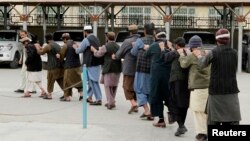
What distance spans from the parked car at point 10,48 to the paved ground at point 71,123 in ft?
33.7

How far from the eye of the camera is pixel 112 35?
13141 millimetres

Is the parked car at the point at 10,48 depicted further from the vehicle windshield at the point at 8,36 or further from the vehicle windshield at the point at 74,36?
the vehicle windshield at the point at 74,36

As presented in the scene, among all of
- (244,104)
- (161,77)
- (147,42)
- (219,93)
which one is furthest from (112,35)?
(219,93)

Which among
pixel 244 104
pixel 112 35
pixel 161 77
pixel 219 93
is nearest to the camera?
pixel 219 93

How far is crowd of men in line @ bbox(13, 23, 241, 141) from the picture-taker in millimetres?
8023

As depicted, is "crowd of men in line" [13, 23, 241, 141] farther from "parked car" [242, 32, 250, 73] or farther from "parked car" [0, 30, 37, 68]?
"parked car" [242, 32, 250, 73]

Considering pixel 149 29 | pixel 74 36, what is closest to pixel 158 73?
pixel 149 29

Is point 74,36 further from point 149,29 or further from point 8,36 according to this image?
point 149,29

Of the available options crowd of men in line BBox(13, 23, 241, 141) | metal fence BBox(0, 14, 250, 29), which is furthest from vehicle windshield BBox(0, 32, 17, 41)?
crowd of men in line BBox(13, 23, 241, 141)

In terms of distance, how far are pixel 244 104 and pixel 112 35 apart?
13.2 ft

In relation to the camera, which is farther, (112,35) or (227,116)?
(112,35)

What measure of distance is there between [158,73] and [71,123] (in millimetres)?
2099

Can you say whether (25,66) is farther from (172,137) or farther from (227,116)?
(227,116)

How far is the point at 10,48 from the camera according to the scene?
1000 inches
